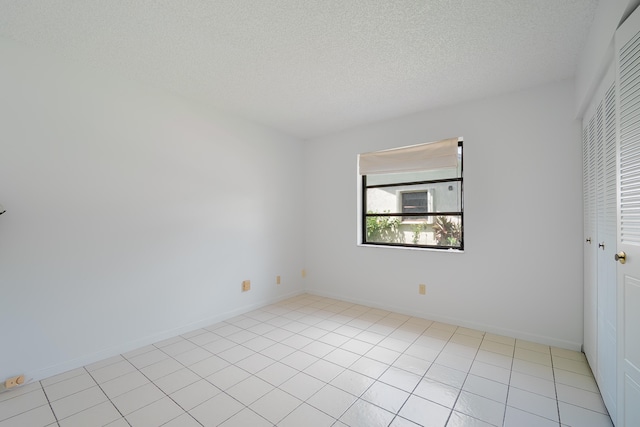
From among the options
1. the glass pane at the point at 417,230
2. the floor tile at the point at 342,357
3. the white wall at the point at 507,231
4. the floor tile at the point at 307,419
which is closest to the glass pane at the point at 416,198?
the glass pane at the point at 417,230

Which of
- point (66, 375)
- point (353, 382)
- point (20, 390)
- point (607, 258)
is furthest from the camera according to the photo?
point (66, 375)

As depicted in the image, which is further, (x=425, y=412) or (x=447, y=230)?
(x=447, y=230)

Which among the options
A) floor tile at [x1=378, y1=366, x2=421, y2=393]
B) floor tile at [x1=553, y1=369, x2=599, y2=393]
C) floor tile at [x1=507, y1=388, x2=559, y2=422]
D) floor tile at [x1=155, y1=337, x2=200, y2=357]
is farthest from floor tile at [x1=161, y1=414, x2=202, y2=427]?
floor tile at [x1=553, y1=369, x2=599, y2=393]

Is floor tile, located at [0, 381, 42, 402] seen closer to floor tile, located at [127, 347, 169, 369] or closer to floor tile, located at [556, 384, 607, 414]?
floor tile, located at [127, 347, 169, 369]

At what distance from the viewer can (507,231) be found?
2834 mm

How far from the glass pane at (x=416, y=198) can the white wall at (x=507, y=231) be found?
25cm

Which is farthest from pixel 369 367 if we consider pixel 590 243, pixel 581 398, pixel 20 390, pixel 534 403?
pixel 20 390

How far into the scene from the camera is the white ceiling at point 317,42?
1.74 m

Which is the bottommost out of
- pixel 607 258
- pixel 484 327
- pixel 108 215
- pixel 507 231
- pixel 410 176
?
pixel 484 327

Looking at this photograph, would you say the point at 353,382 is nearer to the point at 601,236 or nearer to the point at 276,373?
the point at 276,373

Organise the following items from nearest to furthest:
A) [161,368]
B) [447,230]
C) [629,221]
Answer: [629,221] < [161,368] < [447,230]

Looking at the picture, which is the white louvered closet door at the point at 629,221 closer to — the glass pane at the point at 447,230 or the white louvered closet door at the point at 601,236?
the white louvered closet door at the point at 601,236

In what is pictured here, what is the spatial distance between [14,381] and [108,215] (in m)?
1.33

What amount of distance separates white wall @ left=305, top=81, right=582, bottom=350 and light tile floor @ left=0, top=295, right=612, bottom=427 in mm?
308
